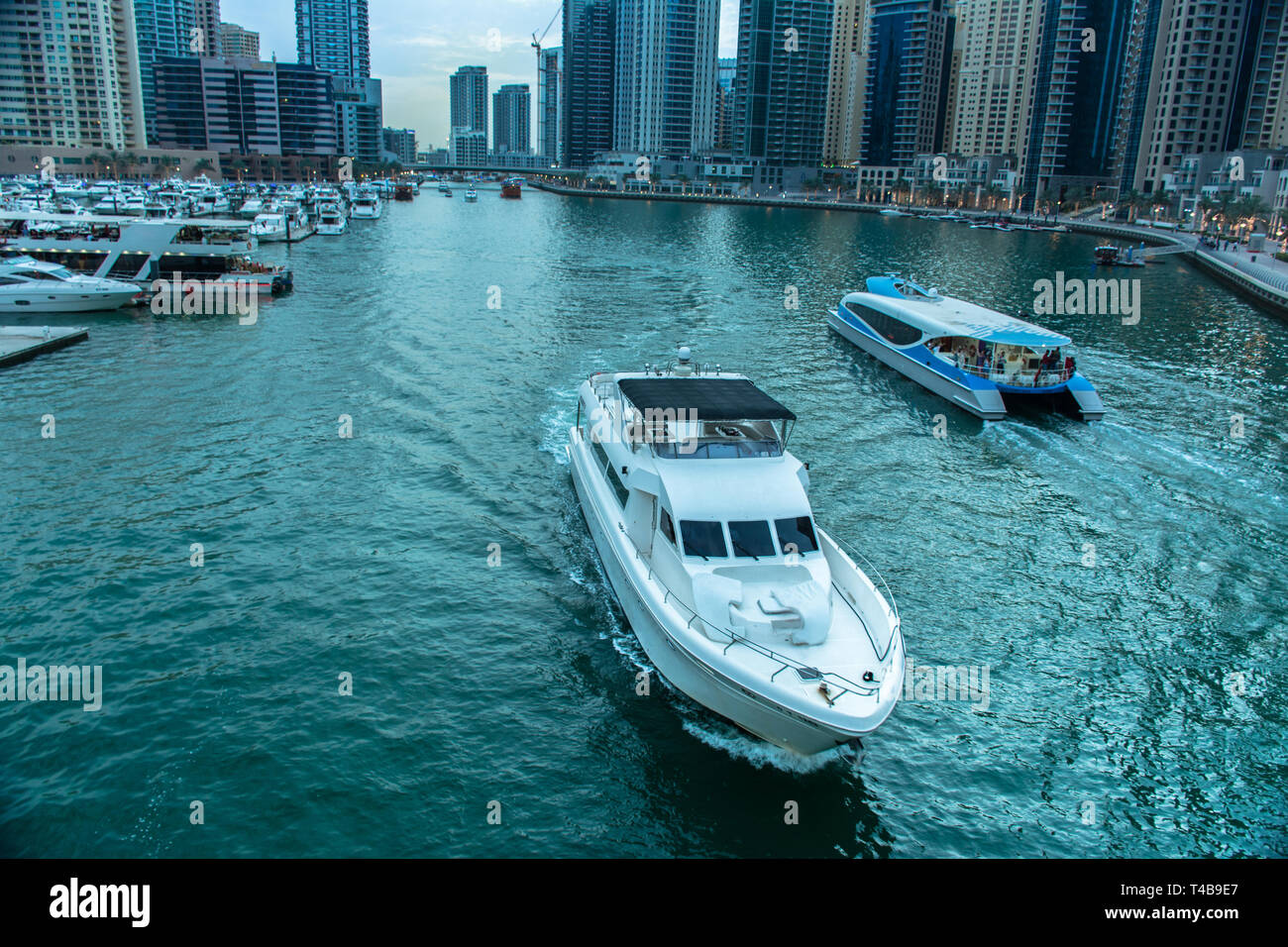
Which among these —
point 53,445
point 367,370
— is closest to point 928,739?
point 53,445

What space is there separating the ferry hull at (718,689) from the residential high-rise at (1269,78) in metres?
196

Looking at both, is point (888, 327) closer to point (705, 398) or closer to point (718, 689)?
point (705, 398)

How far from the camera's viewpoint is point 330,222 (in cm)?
10325

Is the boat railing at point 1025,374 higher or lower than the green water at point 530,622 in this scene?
higher

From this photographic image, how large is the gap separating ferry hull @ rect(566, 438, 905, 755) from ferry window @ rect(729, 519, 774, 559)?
2.21m

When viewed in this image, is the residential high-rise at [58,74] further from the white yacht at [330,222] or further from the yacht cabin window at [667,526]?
the yacht cabin window at [667,526]

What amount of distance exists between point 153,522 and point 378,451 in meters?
7.32

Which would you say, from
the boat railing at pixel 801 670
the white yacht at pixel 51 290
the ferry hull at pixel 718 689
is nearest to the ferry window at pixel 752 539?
the boat railing at pixel 801 670

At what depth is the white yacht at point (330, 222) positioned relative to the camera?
10000cm

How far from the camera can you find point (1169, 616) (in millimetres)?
Answer: 19781

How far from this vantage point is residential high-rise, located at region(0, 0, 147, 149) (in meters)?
175

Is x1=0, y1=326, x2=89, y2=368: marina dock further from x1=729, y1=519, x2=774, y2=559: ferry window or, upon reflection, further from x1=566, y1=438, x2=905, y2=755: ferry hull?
x1=729, y1=519, x2=774, y2=559: ferry window

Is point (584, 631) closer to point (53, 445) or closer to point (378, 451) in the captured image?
point (378, 451)
